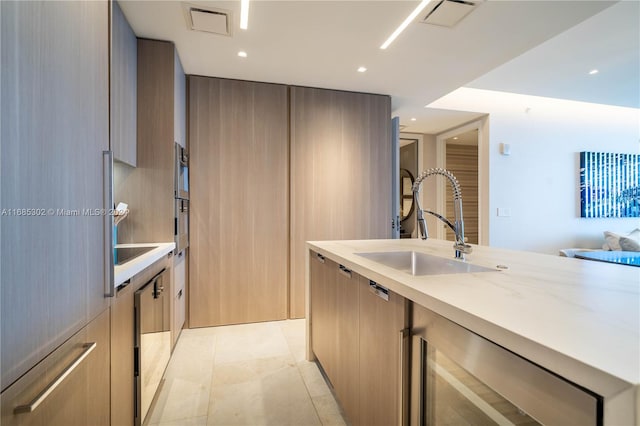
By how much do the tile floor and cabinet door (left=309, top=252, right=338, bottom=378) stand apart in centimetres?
18

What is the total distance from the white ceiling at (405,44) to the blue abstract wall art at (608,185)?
4.48 ft

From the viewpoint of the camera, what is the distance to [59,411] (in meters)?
0.78

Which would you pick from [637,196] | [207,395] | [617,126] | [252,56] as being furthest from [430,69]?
[637,196]

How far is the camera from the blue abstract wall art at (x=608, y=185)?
15.2ft

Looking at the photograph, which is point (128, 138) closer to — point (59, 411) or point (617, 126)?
point (59, 411)

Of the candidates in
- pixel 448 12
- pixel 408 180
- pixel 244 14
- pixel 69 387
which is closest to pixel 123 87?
pixel 244 14

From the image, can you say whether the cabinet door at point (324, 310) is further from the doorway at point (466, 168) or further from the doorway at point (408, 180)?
the doorway at point (466, 168)

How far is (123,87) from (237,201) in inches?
52.0

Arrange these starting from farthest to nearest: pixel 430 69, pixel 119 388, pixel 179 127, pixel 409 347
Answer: pixel 430 69 → pixel 179 127 → pixel 119 388 → pixel 409 347

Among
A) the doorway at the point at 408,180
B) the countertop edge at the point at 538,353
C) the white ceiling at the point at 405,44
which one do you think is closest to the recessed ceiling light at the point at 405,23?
the white ceiling at the point at 405,44

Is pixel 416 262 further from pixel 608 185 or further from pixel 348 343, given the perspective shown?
pixel 608 185

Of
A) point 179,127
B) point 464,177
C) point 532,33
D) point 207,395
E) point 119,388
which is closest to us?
point 119,388

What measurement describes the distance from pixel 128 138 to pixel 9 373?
188 cm

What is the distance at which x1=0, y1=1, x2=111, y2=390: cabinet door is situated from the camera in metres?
0.62
